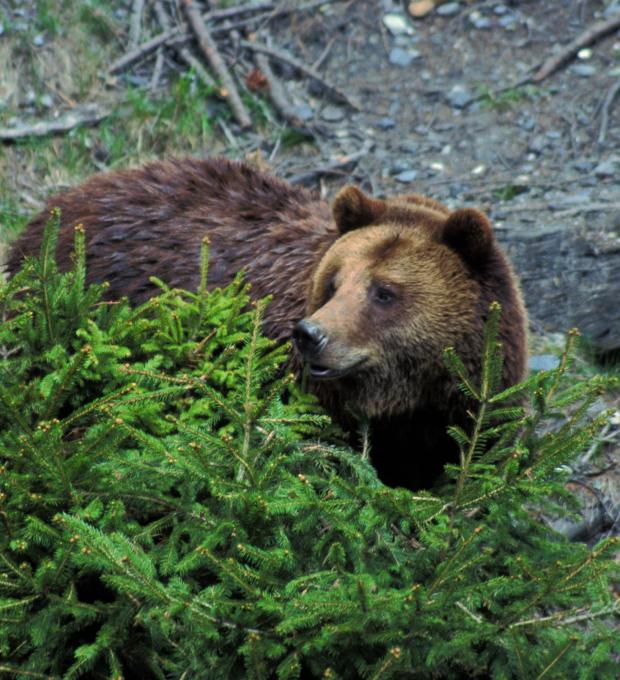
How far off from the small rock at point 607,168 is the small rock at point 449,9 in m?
2.49

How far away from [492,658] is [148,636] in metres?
1.10

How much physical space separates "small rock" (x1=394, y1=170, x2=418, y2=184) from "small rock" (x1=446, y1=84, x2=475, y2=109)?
41.8 inches

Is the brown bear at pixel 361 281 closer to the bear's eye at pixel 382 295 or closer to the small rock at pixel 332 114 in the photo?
the bear's eye at pixel 382 295

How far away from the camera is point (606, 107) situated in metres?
7.71

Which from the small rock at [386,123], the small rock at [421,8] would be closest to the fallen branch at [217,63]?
the small rock at [386,123]

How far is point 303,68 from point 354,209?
470cm

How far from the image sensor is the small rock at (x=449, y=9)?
890 cm

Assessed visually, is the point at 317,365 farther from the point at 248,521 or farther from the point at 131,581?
the point at 131,581

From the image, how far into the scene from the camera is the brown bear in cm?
381

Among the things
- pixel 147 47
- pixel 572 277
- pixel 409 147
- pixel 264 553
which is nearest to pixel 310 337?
pixel 264 553

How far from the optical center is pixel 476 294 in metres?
3.92

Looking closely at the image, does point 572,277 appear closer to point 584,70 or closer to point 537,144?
point 537,144

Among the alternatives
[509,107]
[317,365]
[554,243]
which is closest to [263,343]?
[317,365]

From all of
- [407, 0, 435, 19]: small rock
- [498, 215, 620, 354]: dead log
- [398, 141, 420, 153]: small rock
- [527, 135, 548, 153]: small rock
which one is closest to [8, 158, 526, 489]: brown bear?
[498, 215, 620, 354]: dead log
